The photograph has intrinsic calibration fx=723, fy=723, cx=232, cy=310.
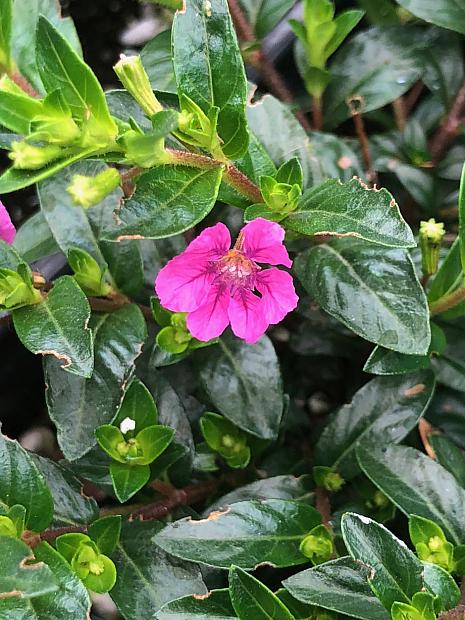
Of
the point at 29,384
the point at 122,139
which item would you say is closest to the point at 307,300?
the point at 122,139

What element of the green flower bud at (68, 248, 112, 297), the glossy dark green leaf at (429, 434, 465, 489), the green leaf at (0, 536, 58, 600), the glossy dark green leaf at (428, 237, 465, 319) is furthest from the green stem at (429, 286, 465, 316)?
the green leaf at (0, 536, 58, 600)

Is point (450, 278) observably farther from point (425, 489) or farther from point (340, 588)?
point (340, 588)

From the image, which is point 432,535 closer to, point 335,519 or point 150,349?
point 335,519

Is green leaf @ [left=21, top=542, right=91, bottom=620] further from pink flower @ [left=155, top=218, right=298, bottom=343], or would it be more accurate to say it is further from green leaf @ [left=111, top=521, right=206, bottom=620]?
pink flower @ [left=155, top=218, right=298, bottom=343]

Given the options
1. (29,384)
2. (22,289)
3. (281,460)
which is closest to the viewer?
(22,289)

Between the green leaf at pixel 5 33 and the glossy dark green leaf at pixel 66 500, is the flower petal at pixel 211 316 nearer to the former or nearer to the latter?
the glossy dark green leaf at pixel 66 500

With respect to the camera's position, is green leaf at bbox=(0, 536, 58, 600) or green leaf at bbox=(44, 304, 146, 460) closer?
green leaf at bbox=(0, 536, 58, 600)

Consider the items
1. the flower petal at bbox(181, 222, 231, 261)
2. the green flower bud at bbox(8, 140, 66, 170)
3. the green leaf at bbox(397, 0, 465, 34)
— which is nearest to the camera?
the green flower bud at bbox(8, 140, 66, 170)
